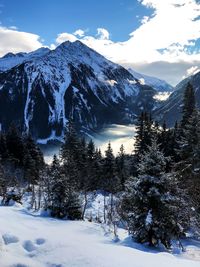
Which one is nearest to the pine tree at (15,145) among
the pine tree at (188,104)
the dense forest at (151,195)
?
the dense forest at (151,195)

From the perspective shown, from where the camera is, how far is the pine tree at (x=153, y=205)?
67.6ft

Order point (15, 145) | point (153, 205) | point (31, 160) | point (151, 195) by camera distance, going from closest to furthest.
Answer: point (151, 195)
point (153, 205)
point (31, 160)
point (15, 145)

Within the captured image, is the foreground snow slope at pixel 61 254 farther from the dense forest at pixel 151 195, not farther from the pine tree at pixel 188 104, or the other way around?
the pine tree at pixel 188 104

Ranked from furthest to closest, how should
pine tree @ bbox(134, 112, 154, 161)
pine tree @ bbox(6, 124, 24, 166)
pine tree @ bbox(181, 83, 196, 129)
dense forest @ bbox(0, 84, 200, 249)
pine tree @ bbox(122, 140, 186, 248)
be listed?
pine tree @ bbox(6, 124, 24, 166)
pine tree @ bbox(181, 83, 196, 129)
pine tree @ bbox(134, 112, 154, 161)
dense forest @ bbox(0, 84, 200, 249)
pine tree @ bbox(122, 140, 186, 248)

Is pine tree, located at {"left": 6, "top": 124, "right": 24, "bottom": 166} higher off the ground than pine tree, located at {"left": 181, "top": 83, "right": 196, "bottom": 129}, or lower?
lower

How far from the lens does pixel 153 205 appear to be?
70.2ft

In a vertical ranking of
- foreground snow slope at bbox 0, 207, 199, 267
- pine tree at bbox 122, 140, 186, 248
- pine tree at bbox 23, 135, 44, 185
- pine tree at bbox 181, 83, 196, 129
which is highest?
pine tree at bbox 181, 83, 196, 129

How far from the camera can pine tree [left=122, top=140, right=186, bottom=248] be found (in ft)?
67.6

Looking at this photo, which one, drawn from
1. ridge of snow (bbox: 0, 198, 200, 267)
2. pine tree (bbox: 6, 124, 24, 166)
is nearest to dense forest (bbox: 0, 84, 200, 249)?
ridge of snow (bbox: 0, 198, 200, 267)

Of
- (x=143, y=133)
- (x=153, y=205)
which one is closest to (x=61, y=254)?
(x=153, y=205)

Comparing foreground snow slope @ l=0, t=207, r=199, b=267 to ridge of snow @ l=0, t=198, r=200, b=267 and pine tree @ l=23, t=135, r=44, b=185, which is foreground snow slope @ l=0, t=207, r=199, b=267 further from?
pine tree @ l=23, t=135, r=44, b=185

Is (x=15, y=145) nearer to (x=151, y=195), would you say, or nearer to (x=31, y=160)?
(x=31, y=160)

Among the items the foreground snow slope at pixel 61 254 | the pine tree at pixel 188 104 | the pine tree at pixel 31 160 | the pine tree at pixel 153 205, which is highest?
the pine tree at pixel 188 104

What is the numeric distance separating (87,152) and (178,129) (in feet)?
75.8
